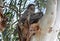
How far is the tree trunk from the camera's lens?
72.7 inches

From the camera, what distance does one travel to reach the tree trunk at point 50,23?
1.85m

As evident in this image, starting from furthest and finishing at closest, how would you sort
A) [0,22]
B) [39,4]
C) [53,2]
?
[39,4]
[0,22]
[53,2]

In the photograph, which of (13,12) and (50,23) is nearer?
(50,23)

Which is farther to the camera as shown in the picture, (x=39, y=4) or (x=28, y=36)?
(x=39, y=4)

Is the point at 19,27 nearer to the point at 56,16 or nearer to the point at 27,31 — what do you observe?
the point at 27,31

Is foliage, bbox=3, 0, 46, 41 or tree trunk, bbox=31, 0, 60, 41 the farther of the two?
foliage, bbox=3, 0, 46, 41

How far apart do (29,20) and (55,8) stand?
31cm

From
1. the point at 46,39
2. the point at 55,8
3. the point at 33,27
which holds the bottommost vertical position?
the point at 46,39

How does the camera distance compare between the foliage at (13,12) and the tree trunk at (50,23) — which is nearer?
the tree trunk at (50,23)

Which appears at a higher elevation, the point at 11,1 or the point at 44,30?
the point at 11,1

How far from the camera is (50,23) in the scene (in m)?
1.85

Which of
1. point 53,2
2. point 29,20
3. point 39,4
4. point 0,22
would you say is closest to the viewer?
point 53,2

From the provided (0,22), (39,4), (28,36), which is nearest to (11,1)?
(39,4)

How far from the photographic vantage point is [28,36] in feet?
6.54
